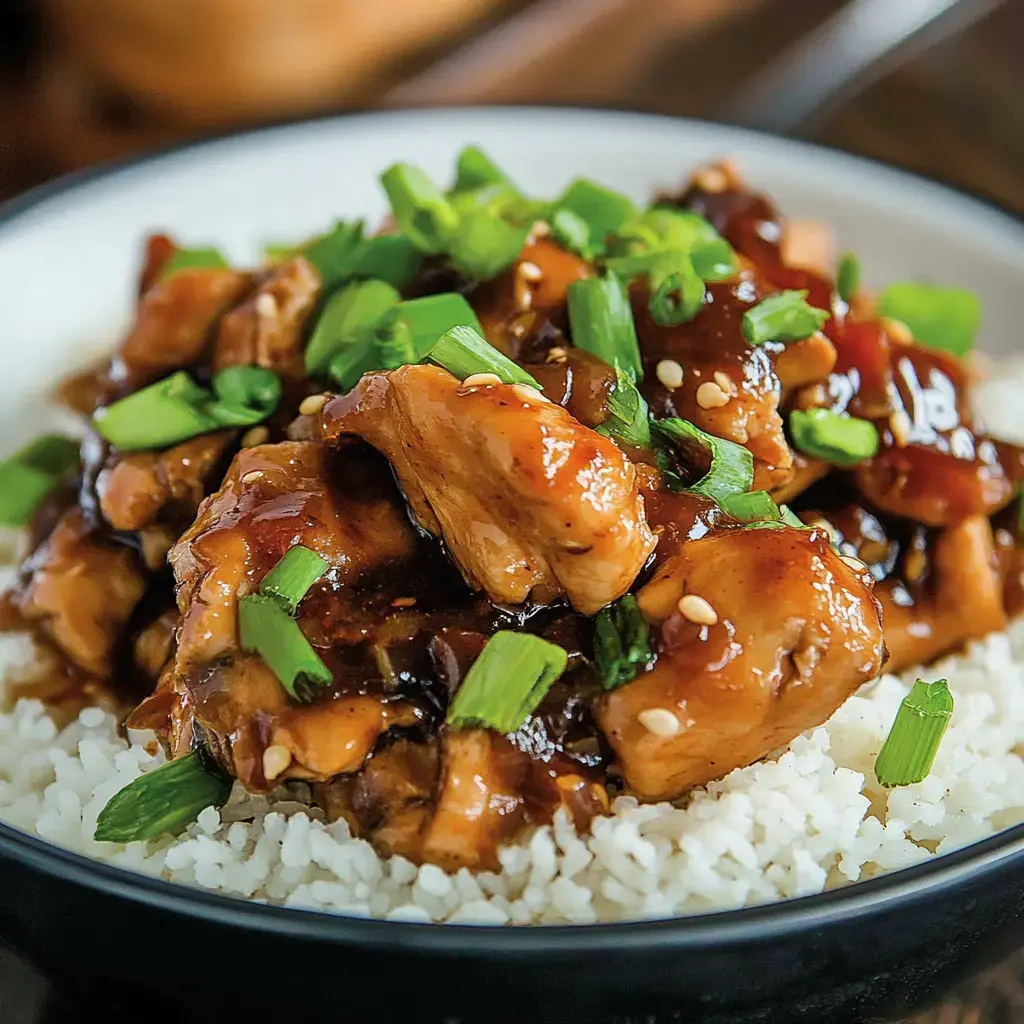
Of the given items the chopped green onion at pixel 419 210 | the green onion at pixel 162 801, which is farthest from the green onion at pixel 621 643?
the chopped green onion at pixel 419 210

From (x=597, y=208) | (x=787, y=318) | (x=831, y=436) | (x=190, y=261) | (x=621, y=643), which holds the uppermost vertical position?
(x=190, y=261)

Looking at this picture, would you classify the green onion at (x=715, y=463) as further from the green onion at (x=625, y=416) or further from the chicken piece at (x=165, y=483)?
the chicken piece at (x=165, y=483)

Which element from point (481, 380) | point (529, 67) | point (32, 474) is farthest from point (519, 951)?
point (529, 67)

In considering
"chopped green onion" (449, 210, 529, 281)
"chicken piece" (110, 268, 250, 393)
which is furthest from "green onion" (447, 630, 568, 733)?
"chicken piece" (110, 268, 250, 393)

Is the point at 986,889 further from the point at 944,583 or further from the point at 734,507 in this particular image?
the point at 944,583

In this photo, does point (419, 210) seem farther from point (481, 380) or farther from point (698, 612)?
point (698, 612)

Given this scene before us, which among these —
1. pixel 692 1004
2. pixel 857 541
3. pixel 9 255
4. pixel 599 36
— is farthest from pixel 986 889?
pixel 599 36
